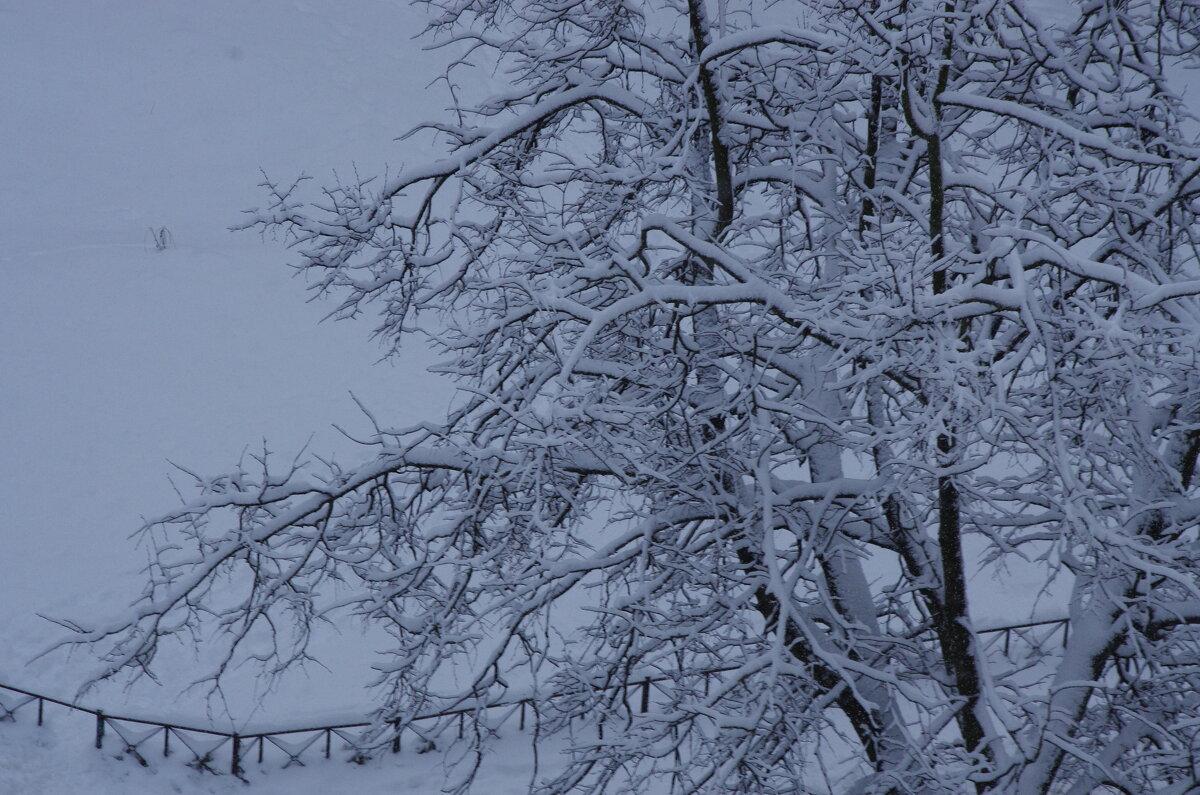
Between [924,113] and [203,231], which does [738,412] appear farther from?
[203,231]

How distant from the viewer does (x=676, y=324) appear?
15.8ft

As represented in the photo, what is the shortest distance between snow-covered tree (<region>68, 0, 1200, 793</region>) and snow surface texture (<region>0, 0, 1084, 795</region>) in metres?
1.98

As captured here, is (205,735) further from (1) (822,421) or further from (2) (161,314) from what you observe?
(2) (161,314)

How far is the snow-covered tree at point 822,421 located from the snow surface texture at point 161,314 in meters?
1.98

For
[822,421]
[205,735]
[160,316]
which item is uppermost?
[160,316]

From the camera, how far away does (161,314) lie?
741 inches

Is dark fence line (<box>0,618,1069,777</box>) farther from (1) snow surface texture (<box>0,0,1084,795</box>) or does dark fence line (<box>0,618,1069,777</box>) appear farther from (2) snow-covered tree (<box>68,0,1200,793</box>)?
(2) snow-covered tree (<box>68,0,1200,793</box>)

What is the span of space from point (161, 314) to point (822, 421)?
17.1 meters

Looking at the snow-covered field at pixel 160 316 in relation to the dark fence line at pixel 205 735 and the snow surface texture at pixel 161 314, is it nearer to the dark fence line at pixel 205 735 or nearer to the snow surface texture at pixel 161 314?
the snow surface texture at pixel 161 314

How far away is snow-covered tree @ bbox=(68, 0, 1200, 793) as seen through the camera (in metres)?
4.05

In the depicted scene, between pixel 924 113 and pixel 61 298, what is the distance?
61.5ft

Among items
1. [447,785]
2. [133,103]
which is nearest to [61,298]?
[133,103]

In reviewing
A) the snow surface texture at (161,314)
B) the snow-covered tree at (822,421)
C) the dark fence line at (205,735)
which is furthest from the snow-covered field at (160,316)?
the snow-covered tree at (822,421)

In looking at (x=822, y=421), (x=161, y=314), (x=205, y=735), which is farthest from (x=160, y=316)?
(x=822, y=421)
